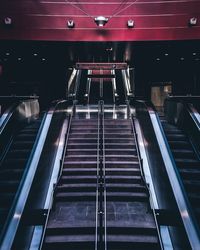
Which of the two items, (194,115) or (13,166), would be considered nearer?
(13,166)

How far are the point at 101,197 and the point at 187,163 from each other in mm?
2729

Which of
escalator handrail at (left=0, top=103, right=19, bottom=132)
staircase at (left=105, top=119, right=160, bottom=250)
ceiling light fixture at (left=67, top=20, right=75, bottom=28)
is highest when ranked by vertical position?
ceiling light fixture at (left=67, top=20, right=75, bottom=28)

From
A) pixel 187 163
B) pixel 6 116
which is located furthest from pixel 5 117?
pixel 187 163

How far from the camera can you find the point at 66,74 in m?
18.7

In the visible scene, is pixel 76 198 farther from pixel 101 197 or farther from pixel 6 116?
pixel 6 116

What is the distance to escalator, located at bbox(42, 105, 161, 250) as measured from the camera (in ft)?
17.3

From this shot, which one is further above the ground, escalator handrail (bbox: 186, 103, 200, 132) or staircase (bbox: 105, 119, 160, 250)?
escalator handrail (bbox: 186, 103, 200, 132)

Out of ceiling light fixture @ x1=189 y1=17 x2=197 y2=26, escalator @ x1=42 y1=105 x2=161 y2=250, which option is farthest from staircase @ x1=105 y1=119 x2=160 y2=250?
ceiling light fixture @ x1=189 y1=17 x2=197 y2=26

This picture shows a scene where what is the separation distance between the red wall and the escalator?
13.9 feet

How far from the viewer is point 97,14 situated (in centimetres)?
1184

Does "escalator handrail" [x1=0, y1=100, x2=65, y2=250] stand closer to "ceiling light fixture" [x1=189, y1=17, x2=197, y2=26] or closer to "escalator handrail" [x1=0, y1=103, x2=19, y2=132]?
"escalator handrail" [x1=0, y1=103, x2=19, y2=132]

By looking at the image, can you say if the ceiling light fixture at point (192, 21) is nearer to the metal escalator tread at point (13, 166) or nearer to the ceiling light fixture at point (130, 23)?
the ceiling light fixture at point (130, 23)

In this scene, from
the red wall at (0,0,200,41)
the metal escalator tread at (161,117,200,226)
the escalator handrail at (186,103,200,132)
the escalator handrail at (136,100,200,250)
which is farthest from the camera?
the red wall at (0,0,200,41)

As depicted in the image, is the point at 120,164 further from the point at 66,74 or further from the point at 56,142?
the point at 66,74
